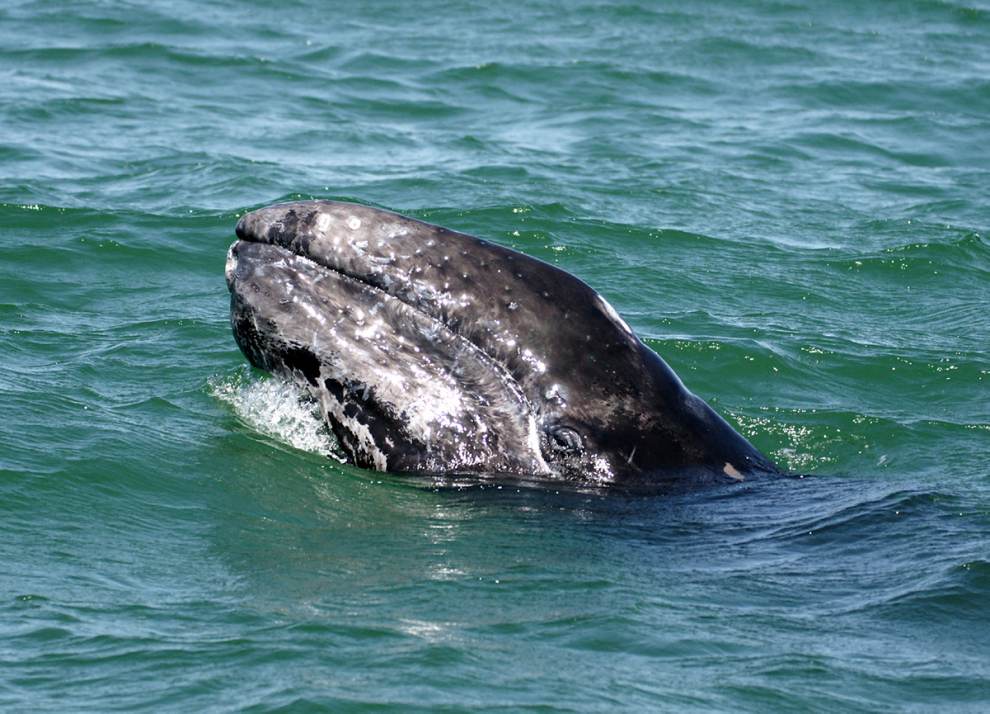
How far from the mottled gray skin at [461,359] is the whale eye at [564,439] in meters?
0.01

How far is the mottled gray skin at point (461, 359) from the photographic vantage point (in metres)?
9.09

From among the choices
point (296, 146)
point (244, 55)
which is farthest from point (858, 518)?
point (244, 55)

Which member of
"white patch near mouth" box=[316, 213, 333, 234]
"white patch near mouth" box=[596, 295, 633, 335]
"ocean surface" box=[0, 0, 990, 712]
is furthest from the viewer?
"white patch near mouth" box=[316, 213, 333, 234]

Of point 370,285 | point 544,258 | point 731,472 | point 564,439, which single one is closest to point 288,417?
point 370,285

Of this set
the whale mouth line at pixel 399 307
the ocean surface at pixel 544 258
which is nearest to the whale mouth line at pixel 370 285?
the whale mouth line at pixel 399 307

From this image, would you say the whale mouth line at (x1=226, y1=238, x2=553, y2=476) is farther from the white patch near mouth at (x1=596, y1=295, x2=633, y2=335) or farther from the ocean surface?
the white patch near mouth at (x1=596, y1=295, x2=633, y2=335)

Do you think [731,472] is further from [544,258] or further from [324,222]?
[544,258]

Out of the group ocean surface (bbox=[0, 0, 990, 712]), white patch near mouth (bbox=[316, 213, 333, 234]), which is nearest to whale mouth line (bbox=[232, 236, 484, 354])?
white patch near mouth (bbox=[316, 213, 333, 234])

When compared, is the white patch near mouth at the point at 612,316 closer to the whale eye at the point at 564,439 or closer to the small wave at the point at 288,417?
the whale eye at the point at 564,439

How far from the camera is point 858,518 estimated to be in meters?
9.02

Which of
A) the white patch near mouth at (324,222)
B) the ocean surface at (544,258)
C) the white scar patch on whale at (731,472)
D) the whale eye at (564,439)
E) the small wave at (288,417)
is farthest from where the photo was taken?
the small wave at (288,417)

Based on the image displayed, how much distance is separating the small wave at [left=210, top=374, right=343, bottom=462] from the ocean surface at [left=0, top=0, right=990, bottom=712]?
1.3 inches

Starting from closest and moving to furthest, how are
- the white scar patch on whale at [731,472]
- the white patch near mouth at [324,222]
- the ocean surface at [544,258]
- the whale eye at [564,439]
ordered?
the ocean surface at [544,258] → the whale eye at [564,439] → the white scar patch on whale at [731,472] → the white patch near mouth at [324,222]

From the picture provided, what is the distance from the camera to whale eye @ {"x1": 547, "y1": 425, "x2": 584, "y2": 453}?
907 centimetres
